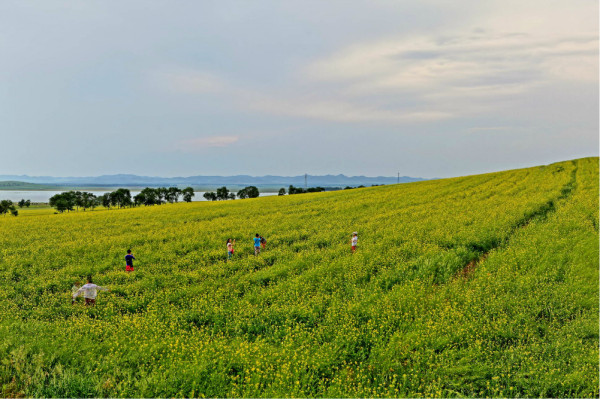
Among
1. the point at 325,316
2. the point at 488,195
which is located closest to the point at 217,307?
the point at 325,316

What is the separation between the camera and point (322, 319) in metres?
10.4

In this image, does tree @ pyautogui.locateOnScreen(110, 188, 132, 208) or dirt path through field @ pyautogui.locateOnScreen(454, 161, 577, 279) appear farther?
tree @ pyautogui.locateOnScreen(110, 188, 132, 208)

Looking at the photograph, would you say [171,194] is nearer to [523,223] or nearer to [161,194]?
[161,194]

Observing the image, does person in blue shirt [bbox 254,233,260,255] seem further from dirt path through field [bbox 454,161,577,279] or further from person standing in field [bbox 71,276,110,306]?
dirt path through field [bbox 454,161,577,279]

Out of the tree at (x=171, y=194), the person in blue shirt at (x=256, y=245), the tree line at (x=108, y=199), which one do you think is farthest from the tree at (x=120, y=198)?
the person in blue shirt at (x=256, y=245)

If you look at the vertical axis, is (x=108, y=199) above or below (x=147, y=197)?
below

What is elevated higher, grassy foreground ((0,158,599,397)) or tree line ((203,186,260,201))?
tree line ((203,186,260,201))

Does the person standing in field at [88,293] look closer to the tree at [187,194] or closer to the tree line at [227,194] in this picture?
the tree line at [227,194]

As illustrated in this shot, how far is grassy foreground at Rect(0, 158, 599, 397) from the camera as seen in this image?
7594mm

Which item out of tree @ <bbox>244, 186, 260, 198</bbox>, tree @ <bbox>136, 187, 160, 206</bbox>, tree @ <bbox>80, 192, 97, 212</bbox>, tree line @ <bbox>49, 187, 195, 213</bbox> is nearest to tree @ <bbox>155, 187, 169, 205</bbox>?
tree line @ <bbox>49, 187, 195, 213</bbox>

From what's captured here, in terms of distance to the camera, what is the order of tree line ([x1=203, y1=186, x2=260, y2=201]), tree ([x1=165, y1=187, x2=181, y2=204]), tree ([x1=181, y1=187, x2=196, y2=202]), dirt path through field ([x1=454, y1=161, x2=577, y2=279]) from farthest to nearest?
tree line ([x1=203, y1=186, x2=260, y2=201]) → tree ([x1=165, y1=187, x2=181, y2=204]) → tree ([x1=181, y1=187, x2=196, y2=202]) → dirt path through field ([x1=454, y1=161, x2=577, y2=279])

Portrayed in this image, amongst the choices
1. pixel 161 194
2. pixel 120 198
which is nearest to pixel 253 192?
pixel 161 194

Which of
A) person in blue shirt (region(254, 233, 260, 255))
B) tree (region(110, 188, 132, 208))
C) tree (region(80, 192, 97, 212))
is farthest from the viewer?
tree (region(80, 192, 97, 212))

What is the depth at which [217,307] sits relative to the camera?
1141 centimetres
